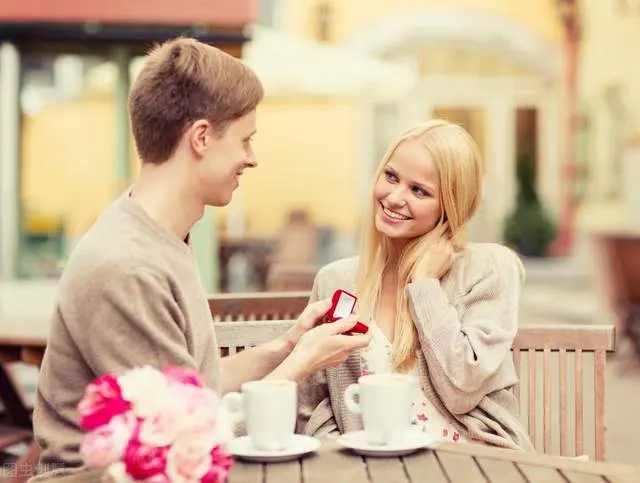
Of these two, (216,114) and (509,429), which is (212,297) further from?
(216,114)

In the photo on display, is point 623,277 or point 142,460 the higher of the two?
point 142,460

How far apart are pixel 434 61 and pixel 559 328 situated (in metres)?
16.7

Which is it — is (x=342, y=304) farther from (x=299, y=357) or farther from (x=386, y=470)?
(x=386, y=470)

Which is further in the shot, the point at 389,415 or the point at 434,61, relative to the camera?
the point at 434,61

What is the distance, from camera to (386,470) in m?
2.33

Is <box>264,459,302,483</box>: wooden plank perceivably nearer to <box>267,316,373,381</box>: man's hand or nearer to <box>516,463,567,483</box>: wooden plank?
<box>267,316,373,381</box>: man's hand

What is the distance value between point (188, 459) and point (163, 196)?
1.90 ft

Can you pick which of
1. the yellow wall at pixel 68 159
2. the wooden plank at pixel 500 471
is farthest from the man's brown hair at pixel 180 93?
the yellow wall at pixel 68 159

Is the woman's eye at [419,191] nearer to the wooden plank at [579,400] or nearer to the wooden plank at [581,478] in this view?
the wooden plank at [579,400]

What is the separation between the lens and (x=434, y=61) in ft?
64.5

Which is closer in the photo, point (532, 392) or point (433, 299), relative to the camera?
point (433, 299)

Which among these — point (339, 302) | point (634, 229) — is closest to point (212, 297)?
point (339, 302)

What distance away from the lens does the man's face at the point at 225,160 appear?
2361 mm

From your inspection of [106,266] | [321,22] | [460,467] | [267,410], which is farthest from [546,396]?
[321,22]
